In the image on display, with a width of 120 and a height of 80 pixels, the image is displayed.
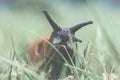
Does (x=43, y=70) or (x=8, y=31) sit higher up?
(x=8, y=31)

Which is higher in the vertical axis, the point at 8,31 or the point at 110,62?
the point at 8,31

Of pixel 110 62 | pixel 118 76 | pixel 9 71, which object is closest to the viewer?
pixel 118 76

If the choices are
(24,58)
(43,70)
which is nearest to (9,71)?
(43,70)

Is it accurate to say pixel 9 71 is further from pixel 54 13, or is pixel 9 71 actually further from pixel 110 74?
pixel 54 13

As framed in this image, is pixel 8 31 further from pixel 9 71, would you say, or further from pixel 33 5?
pixel 33 5

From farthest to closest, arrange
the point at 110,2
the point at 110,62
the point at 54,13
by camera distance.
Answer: the point at 110,2 < the point at 54,13 < the point at 110,62

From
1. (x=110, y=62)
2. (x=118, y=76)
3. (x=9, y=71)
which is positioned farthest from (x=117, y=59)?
(x=110, y=62)

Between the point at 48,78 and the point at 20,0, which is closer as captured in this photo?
the point at 48,78

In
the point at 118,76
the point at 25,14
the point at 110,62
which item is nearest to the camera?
the point at 118,76

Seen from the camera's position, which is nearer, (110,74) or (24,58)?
(110,74)
